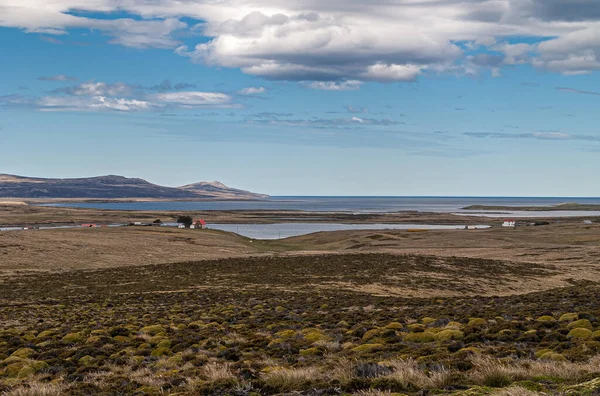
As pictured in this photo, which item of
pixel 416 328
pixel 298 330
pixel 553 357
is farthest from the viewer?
pixel 298 330

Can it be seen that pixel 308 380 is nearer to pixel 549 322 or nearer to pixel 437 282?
pixel 549 322

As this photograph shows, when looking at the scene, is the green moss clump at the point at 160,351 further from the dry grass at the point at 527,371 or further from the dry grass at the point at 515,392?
the dry grass at the point at 515,392

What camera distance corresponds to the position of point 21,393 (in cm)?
1018

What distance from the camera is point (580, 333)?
46.0 ft

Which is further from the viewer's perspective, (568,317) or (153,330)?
(153,330)

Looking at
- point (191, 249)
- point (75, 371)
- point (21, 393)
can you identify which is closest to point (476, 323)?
point (75, 371)

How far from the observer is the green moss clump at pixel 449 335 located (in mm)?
14755

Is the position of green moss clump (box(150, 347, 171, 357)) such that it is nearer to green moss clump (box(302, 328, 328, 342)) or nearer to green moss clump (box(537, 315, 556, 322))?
green moss clump (box(302, 328, 328, 342))

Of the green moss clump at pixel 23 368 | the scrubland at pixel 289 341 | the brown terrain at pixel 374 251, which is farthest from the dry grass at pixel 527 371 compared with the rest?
the brown terrain at pixel 374 251

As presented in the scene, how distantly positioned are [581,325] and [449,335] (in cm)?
357

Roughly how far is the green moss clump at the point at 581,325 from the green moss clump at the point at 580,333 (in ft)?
2.22

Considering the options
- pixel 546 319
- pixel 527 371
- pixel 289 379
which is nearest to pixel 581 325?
pixel 546 319

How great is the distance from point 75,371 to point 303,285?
23000 millimetres

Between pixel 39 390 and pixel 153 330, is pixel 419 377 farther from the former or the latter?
pixel 153 330
